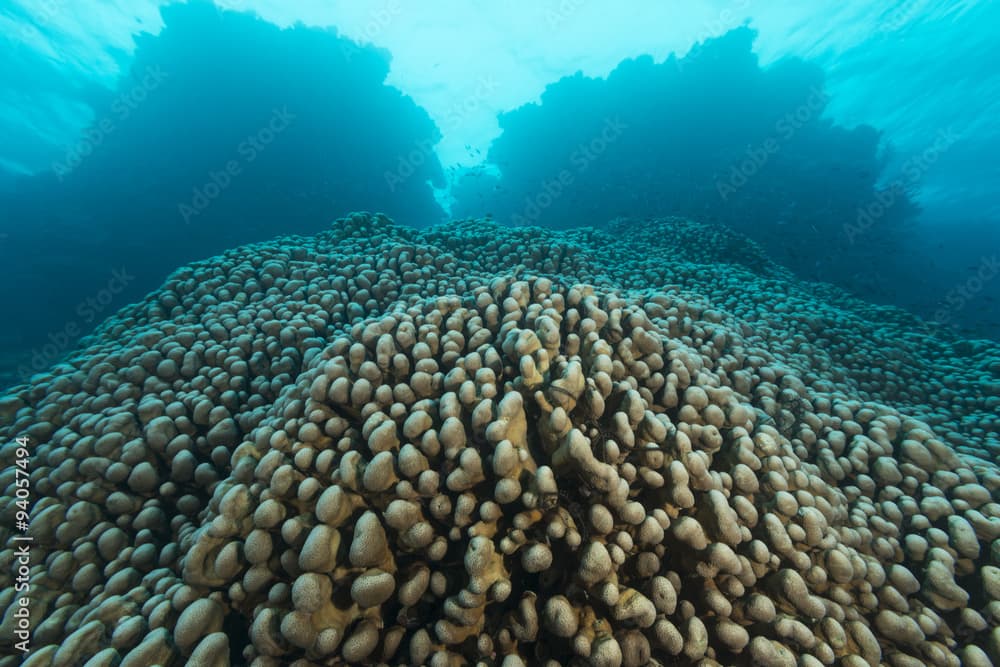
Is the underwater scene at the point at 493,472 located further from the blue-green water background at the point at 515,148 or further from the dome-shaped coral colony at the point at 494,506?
the blue-green water background at the point at 515,148

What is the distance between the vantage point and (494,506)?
1.91 meters

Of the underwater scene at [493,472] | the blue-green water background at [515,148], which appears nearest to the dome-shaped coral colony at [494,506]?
the underwater scene at [493,472]

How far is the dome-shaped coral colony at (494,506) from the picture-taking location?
1.71m

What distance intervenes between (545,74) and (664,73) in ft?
64.1

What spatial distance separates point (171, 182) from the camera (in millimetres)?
22000

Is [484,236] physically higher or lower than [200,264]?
higher

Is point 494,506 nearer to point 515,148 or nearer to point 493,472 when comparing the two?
point 493,472

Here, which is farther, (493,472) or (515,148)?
(515,148)

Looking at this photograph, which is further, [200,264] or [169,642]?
[200,264]

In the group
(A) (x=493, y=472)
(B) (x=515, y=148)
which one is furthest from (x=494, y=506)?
(B) (x=515, y=148)

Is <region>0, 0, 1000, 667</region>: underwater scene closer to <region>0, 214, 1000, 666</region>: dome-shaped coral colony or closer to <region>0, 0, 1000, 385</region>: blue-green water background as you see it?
<region>0, 214, 1000, 666</region>: dome-shaped coral colony

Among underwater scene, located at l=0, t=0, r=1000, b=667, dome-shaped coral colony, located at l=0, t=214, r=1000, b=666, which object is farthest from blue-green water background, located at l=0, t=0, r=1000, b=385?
dome-shaped coral colony, located at l=0, t=214, r=1000, b=666

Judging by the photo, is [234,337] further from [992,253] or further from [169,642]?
[992,253]

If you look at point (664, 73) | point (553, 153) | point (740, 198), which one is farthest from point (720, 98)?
point (553, 153)
